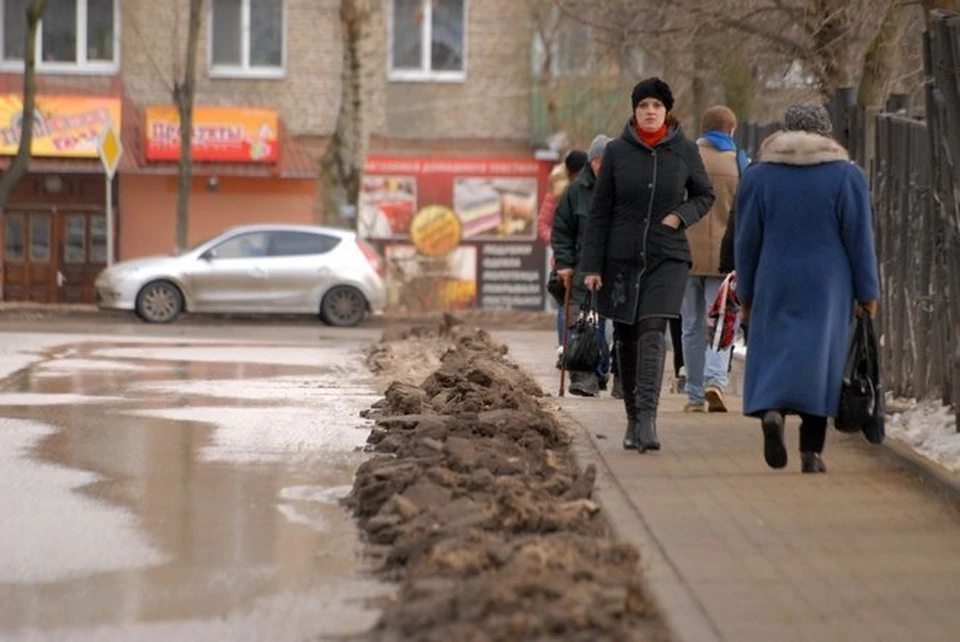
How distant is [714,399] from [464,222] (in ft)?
93.5

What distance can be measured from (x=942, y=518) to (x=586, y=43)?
31.7 m

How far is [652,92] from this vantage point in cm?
1055

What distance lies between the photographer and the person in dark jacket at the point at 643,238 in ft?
34.7

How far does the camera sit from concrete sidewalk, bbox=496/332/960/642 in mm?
6562

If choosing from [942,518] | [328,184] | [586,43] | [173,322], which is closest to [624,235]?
[942,518]

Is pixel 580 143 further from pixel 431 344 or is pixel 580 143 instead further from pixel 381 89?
pixel 431 344

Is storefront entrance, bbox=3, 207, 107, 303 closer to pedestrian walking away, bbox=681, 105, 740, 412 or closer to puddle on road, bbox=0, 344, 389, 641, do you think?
puddle on road, bbox=0, 344, 389, 641

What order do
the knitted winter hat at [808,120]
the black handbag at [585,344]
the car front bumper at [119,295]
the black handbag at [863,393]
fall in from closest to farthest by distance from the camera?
the black handbag at [863,393] < the knitted winter hat at [808,120] < the black handbag at [585,344] < the car front bumper at [119,295]

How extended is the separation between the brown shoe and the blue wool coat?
3.17m

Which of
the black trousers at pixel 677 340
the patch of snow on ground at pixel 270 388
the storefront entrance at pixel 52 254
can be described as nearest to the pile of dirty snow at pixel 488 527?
the black trousers at pixel 677 340

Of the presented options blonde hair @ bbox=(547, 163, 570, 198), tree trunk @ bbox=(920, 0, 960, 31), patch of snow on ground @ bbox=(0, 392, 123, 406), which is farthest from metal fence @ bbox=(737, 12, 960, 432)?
patch of snow on ground @ bbox=(0, 392, 123, 406)

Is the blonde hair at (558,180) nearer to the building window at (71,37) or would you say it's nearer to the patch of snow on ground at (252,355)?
the patch of snow on ground at (252,355)

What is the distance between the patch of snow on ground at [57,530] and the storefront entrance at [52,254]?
102ft

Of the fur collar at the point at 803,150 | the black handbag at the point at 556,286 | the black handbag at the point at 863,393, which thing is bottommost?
the black handbag at the point at 863,393
